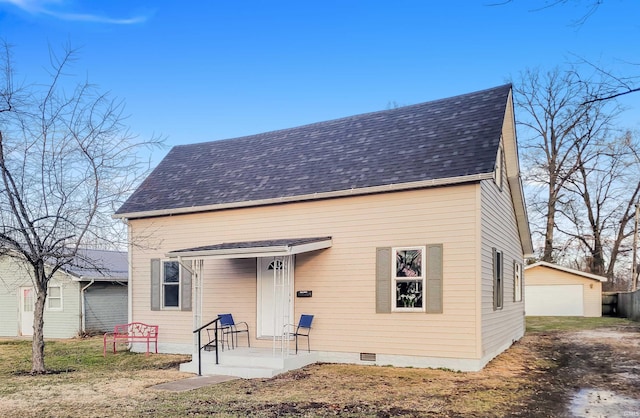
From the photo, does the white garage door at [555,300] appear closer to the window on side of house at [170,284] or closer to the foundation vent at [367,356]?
the foundation vent at [367,356]

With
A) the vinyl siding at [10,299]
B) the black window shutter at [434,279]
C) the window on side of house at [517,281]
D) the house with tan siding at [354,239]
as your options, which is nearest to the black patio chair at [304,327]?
the house with tan siding at [354,239]

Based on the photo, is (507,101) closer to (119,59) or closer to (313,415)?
(313,415)

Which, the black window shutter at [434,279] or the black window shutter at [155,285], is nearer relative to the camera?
the black window shutter at [434,279]

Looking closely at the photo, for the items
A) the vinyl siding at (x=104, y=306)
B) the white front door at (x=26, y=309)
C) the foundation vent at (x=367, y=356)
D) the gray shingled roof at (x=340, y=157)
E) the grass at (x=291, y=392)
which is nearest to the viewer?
the grass at (x=291, y=392)

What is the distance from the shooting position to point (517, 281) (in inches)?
663

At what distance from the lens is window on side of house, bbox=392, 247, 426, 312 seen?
10906mm

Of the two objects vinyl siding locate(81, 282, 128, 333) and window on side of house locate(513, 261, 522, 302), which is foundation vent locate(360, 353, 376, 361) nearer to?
window on side of house locate(513, 261, 522, 302)

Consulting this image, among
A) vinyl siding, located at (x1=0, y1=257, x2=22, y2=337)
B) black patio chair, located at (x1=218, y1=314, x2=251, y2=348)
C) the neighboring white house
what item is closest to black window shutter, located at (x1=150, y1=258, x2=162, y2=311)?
black patio chair, located at (x1=218, y1=314, x2=251, y2=348)

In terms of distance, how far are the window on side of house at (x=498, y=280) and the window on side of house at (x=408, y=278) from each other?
2.12 metres

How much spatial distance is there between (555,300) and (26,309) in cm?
2614

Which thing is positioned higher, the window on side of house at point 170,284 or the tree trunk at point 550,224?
the tree trunk at point 550,224

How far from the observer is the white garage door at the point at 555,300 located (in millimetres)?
30172

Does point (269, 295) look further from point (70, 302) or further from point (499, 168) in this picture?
point (70, 302)

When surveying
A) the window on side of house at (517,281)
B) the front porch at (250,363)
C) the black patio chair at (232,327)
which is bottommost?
the front porch at (250,363)
